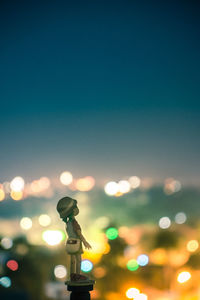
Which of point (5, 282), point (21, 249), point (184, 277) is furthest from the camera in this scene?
point (21, 249)

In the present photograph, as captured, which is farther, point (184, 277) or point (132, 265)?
point (132, 265)

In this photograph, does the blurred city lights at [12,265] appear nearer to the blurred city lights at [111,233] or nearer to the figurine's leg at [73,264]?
the blurred city lights at [111,233]

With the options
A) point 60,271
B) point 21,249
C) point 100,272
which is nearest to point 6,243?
point 21,249

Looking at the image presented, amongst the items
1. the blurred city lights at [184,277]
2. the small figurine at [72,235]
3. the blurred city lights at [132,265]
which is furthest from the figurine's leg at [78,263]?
the blurred city lights at [132,265]

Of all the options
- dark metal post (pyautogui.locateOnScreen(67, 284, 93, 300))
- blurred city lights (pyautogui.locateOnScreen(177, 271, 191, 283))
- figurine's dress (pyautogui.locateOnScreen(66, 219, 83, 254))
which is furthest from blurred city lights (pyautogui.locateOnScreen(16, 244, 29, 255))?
dark metal post (pyautogui.locateOnScreen(67, 284, 93, 300))

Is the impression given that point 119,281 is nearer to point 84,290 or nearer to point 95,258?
point 95,258

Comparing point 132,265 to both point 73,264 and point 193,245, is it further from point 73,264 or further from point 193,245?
point 73,264

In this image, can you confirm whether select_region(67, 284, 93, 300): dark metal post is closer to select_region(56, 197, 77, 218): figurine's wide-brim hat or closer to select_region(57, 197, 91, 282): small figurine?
select_region(57, 197, 91, 282): small figurine
